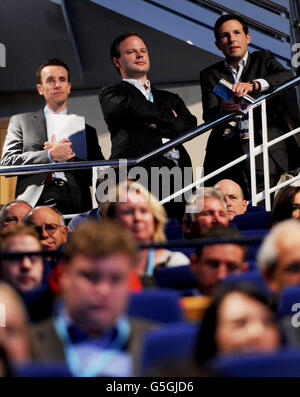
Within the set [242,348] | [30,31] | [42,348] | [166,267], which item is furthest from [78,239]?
[30,31]

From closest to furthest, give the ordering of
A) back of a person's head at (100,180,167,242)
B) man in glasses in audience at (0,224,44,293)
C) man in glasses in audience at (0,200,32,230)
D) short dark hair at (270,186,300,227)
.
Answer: man in glasses in audience at (0,224,44,293) < back of a person's head at (100,180,167,242) < short dark hair at (270,186,300,227) < man in glasses in audience at (0,200,32,230)

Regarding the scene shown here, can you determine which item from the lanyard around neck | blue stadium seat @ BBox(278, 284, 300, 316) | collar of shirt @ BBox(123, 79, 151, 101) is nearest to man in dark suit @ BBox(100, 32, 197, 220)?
collar of shirt @ BBox(123, 79, 151, 101)

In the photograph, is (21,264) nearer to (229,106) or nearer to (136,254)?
(136,254)

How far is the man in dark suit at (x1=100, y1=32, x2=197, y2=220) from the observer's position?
15.0 feet

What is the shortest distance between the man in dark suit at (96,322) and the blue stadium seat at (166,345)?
2.4 inches

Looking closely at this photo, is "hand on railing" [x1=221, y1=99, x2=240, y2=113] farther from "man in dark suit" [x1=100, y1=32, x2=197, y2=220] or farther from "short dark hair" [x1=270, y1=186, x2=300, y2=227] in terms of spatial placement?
"short dark hair" [x1=270, y1=186, x2=300, y2=227]

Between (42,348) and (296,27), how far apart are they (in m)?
3.75

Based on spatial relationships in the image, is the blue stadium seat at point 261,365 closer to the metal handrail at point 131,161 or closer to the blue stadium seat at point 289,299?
the blue stadium seat at point 289,299

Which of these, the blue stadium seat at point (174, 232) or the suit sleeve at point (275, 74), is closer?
the blue stadium seat at point (174, 232)

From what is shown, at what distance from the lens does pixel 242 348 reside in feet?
6.75

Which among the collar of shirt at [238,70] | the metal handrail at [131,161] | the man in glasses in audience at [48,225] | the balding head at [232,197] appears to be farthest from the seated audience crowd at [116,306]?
the collar of shirt at [238,70]

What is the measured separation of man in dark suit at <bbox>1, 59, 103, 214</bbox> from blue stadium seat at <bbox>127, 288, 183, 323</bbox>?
2.39m

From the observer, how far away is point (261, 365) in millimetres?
1830

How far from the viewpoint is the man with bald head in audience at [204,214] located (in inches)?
143
